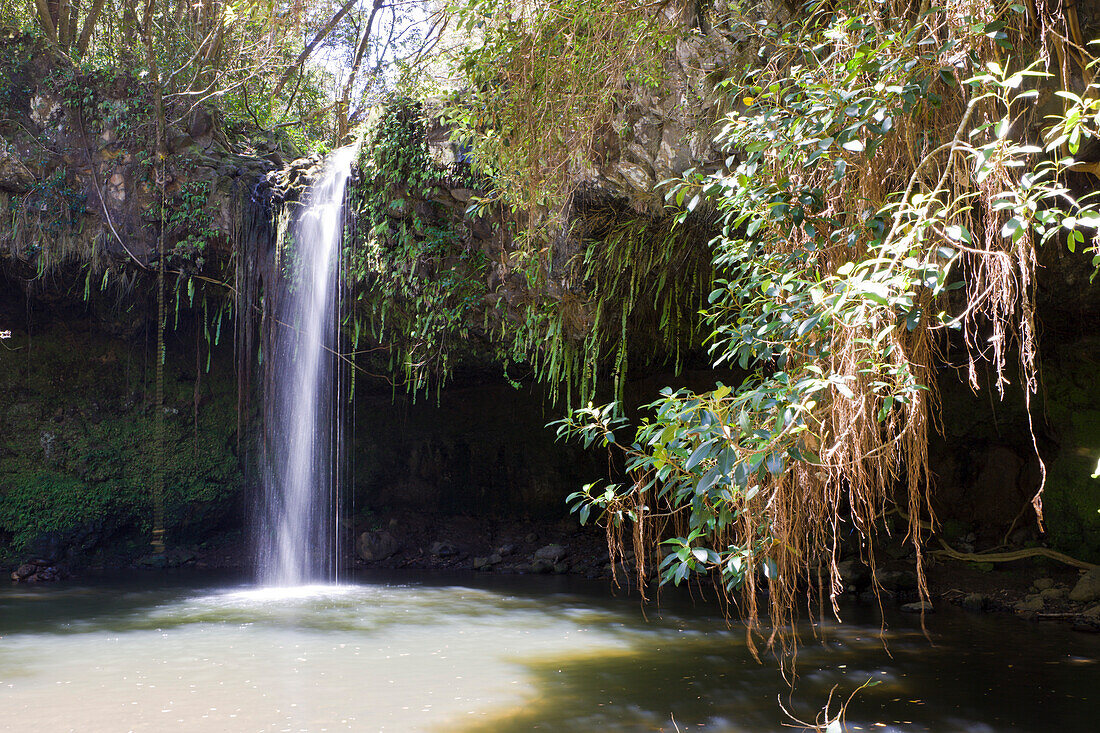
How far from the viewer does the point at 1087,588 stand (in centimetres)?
698

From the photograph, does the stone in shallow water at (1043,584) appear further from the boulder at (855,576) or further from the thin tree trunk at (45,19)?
the thin tree trunk at (45,19)

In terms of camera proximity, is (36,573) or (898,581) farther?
(36,573)

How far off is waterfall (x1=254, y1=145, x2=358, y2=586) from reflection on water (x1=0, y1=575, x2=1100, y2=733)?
2.29 m

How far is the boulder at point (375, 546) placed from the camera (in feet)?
36.0

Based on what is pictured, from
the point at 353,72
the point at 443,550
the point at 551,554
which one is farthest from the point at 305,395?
the point at 353,72

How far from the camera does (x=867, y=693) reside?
472 centimetres

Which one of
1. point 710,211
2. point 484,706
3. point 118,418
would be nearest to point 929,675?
point 484,706

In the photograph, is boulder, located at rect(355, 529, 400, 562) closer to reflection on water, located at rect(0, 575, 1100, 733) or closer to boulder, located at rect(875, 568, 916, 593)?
reflection on water, located at rect(0, 575, 1100, 733)

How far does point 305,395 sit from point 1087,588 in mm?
8001

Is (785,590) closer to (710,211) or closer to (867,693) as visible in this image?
(867,693)

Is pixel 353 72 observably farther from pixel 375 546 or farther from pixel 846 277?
pixel 846 277

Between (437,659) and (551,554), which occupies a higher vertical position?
(551,554)

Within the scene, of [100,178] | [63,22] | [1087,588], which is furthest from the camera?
[63,22]

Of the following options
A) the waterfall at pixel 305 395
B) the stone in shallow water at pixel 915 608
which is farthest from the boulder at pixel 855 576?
the waterfall at pixel 305 395
